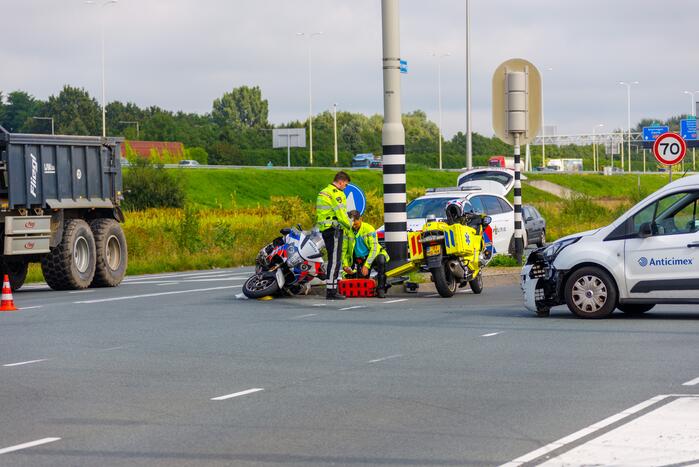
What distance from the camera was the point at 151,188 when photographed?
6744cm

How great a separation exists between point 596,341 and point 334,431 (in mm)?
5691

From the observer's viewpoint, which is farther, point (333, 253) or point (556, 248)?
point (333, 253)

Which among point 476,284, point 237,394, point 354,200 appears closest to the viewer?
point 237,394

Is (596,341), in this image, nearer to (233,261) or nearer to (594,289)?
(594,289)

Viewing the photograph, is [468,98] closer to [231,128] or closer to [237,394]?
[237,394]

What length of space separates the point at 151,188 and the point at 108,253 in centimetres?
4301

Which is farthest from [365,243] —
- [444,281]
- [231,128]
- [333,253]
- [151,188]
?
[231,128]

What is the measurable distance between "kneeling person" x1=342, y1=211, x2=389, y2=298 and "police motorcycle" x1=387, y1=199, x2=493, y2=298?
0.29 m

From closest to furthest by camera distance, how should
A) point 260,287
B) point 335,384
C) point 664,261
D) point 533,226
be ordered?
point 335,384, point 664,261, point 260,287, point 533,226

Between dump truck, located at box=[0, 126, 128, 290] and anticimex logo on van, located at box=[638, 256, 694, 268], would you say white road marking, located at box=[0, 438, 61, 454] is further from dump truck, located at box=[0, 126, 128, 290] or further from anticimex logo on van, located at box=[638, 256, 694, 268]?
dump truck, located at box=[0, 126, 128, 290]

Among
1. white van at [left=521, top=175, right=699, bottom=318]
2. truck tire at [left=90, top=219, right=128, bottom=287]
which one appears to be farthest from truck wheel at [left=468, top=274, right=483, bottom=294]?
truck tire at [left=90, top=219, right=128, bottom=287]

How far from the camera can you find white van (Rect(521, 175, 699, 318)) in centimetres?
1537

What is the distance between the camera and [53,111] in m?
118

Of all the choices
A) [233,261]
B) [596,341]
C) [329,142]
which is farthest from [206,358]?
[329,142]
